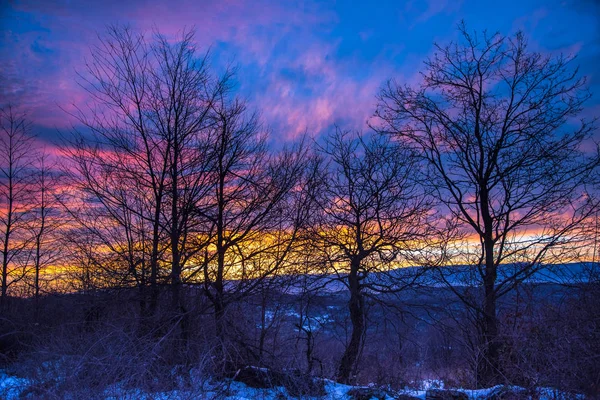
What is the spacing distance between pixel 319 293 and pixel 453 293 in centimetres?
357

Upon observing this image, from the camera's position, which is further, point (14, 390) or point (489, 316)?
point (489, 316)

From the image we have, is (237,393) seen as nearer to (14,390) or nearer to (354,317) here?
(14,390)

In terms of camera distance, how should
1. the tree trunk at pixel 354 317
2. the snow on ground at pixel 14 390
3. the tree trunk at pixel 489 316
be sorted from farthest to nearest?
the tree trunk at pixel 354 317, the tree trunk at pixel 489 316, the snow on ground at pixel 14 390

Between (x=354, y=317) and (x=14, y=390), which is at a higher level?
(x=354, y=317)

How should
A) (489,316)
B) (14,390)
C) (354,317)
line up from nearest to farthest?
(14,390), (489,316), (354,317)

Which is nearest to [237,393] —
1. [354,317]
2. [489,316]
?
[354,317]

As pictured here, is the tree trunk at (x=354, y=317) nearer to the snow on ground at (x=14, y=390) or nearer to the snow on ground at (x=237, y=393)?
the snow on ground at (x=237, y=393)

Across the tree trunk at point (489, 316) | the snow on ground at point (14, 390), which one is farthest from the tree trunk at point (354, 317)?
the snow on ground at point (14, 390)

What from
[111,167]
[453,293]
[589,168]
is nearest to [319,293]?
[453,293]

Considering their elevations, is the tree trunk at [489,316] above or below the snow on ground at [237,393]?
above

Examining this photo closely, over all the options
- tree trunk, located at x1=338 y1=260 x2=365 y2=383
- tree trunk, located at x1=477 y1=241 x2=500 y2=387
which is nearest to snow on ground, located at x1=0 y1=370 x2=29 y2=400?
tree trunk, located at x1=338 y1=260 x2=365 y2=383

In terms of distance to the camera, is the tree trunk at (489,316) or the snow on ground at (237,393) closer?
the snow on ground at (237,393)

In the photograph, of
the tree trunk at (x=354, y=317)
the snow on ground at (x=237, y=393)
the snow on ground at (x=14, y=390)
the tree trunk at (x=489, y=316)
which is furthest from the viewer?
the tree trunk at (x=354, y=317)

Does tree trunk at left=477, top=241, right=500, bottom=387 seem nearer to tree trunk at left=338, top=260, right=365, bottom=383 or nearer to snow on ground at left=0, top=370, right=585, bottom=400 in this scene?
snow on ground at left=0, top=370, right=585, bottom=400
